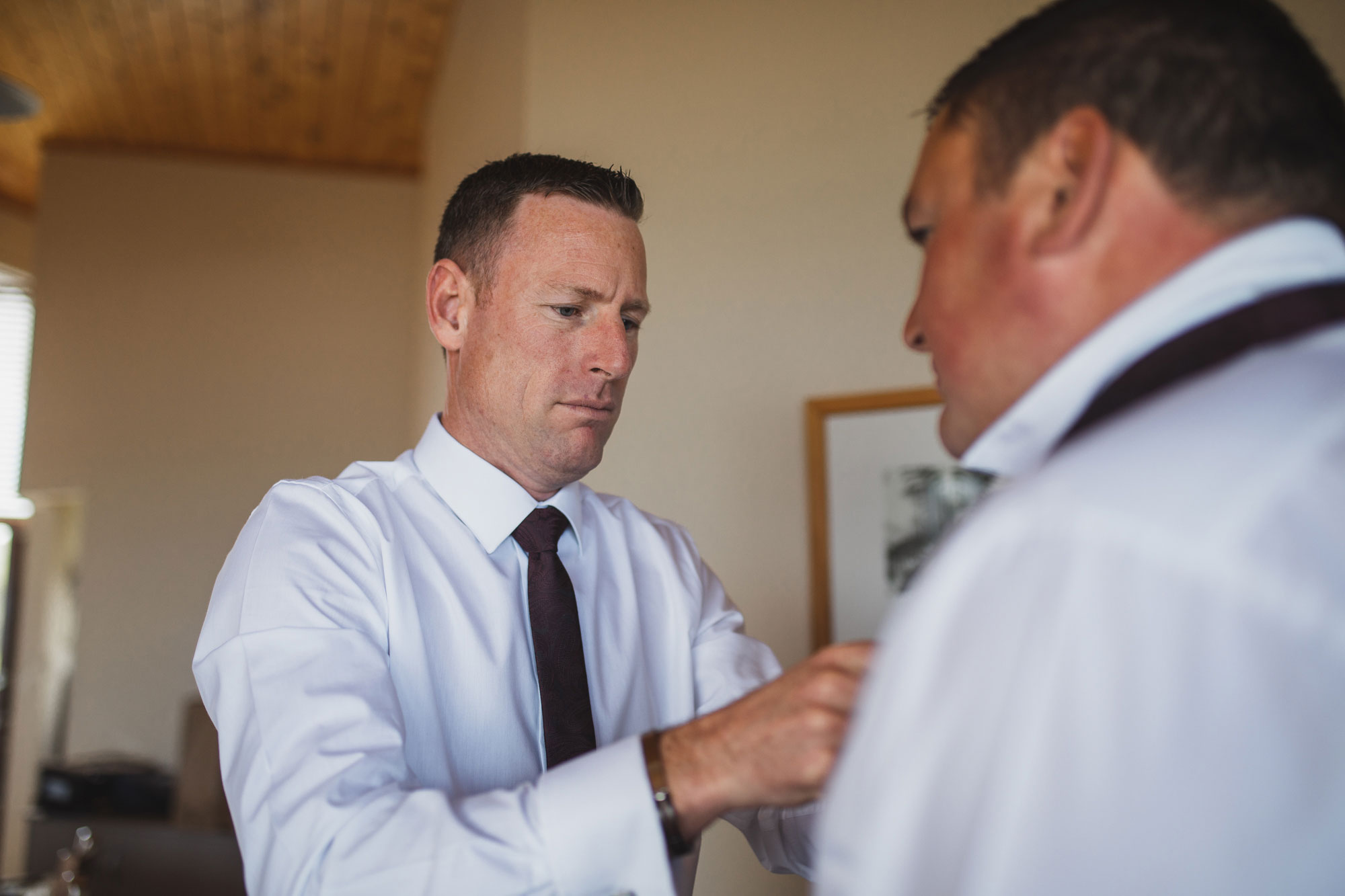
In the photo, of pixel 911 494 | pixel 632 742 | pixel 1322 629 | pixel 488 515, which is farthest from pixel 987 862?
pixel 911 494

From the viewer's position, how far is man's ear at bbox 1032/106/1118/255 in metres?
0.64

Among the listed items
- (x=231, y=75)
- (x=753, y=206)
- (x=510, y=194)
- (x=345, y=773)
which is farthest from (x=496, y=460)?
(x=231, y=75)

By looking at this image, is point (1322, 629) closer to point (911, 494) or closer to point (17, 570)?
point (911, 494)

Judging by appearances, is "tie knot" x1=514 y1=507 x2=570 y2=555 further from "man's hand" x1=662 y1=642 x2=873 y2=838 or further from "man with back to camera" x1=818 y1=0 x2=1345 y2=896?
"man with back to camera" x1=818 y1=0 x2=1345 y2=896

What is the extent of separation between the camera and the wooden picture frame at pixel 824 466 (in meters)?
2.34

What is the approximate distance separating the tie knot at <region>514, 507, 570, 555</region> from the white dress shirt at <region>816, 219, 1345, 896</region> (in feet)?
2.87

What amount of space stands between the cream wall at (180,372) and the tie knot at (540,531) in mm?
3904

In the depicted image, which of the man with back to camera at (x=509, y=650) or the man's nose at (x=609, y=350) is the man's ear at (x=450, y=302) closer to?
the man with back to camera at (x=509, y=650)

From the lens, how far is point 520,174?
1459 mm

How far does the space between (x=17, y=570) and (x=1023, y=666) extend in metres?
7.26

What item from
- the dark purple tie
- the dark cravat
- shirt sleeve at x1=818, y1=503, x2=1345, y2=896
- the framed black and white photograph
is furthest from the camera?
the framed black and white photograph

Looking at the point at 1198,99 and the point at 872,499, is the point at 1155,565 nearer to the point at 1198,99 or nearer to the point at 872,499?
the point at 1198,99

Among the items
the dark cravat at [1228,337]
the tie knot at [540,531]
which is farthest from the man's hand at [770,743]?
the tie knot at [540,531]

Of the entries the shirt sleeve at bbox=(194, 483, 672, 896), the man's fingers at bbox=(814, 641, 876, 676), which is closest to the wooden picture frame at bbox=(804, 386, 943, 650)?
the shirt sleeve at bbox=(194, 483, 672, 896)
